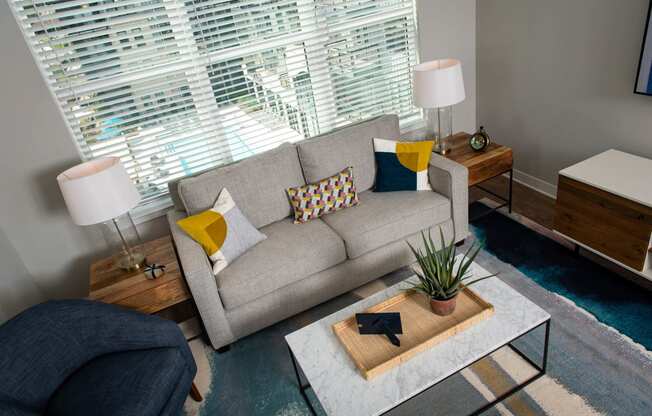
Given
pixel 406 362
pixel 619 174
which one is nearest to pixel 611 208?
pixel 619 174

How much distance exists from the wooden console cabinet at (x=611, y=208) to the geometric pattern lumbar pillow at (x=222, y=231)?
185 centimetres

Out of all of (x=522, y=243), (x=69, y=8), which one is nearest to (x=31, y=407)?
(x=69, y=8)

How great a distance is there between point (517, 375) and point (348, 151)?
162 cm

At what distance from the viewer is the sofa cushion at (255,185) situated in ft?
8.37

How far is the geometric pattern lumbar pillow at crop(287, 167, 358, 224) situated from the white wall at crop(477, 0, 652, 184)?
162 centimetres

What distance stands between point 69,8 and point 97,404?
207cm

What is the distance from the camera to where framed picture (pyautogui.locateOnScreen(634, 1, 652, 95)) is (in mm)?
2334

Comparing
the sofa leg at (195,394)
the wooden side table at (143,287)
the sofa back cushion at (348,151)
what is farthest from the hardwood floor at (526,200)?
the sofa leg at (195,394)

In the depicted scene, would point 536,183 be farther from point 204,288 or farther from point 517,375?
point 204,288

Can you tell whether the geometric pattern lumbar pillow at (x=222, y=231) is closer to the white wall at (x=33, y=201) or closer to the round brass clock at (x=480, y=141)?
the white wall at (x=33, y=201)

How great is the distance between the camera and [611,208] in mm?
2309

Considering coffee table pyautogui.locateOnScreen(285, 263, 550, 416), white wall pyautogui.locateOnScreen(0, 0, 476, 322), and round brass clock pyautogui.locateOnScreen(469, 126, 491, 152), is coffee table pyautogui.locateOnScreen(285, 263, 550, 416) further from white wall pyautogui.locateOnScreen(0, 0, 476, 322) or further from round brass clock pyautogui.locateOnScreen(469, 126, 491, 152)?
white wall pyautogui.locateOnScreen(0, 0, 476, 322)

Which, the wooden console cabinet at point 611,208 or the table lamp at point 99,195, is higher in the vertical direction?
the table lamp at point 99,195

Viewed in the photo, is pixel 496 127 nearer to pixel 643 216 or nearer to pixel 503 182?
pixel 503 182
